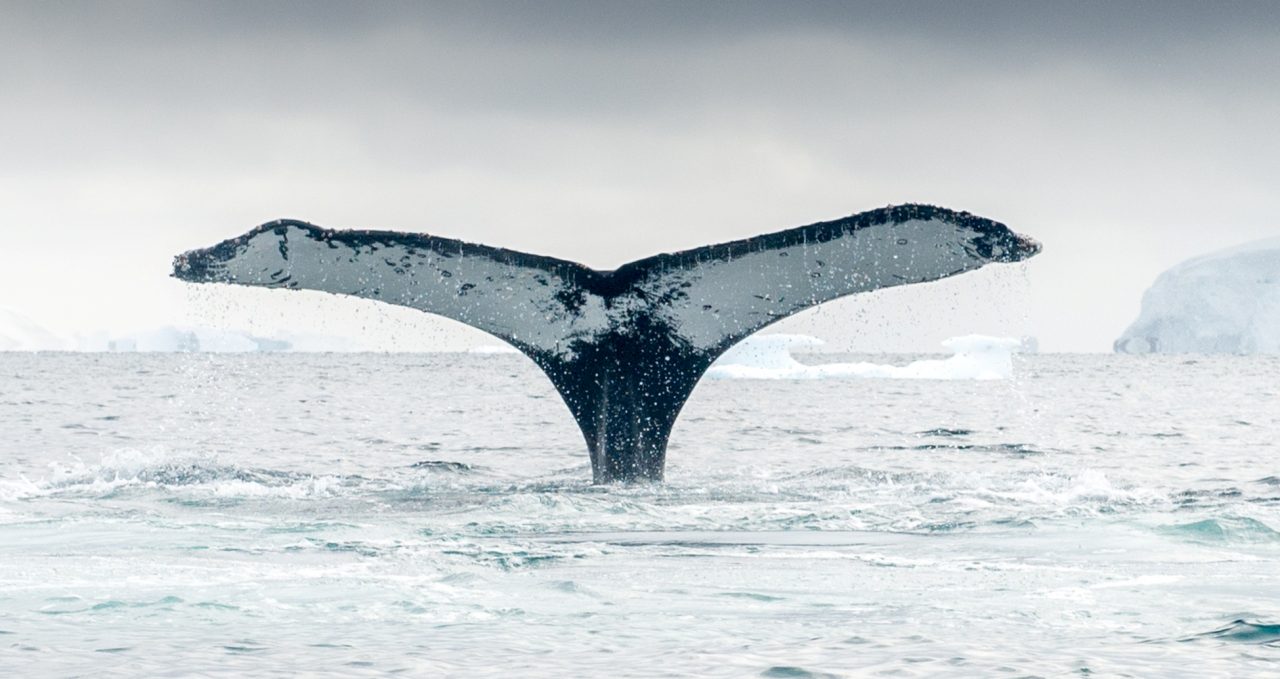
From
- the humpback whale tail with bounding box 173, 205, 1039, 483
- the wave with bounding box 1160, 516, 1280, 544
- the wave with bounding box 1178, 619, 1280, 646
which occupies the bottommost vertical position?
the wave with bounding box 1178, 619, 1280, 646

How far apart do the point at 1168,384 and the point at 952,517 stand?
208 ft

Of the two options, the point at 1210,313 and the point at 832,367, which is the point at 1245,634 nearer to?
the point at 832,367

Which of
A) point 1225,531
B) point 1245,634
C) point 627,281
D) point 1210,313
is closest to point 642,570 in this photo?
point 627,281

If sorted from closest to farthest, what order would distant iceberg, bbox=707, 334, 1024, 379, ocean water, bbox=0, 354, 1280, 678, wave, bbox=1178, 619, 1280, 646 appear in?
ocean water, bbox=0, 354, 1280, 678 → wave, bbox=1178, 619, 1280, 646 → distant iceberg, bbox=707, 334, 1024, 379

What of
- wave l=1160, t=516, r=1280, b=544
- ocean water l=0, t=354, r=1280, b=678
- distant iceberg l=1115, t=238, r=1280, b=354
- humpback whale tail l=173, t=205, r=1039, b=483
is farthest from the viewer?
distant iceberg l=1115, t=238, r=1280, b=354

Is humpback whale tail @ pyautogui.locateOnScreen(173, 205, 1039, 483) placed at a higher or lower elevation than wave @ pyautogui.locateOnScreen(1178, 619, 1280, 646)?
higher

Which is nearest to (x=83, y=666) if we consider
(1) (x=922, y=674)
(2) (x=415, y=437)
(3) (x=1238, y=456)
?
(1) (x=922, y=674)

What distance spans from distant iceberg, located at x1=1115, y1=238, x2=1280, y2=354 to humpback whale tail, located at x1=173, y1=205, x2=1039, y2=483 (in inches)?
5294

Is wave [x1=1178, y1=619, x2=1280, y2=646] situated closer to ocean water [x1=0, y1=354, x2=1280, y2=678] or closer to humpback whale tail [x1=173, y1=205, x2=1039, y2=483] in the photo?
ocean water [x1=0, y1=354, x2=1280, y2=678]

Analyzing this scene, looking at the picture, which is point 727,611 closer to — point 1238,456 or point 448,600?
point 448,600

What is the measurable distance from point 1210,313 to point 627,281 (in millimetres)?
138663

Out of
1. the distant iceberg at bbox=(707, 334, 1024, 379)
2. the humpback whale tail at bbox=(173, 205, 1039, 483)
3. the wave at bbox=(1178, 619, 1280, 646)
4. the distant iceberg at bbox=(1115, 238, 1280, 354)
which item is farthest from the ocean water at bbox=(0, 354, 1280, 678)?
the distant iceberg at bbox=(1115, 238, 1280, 354)

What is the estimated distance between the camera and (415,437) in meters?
25.9

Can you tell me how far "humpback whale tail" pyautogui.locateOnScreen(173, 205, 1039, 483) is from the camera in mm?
8969
